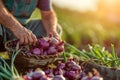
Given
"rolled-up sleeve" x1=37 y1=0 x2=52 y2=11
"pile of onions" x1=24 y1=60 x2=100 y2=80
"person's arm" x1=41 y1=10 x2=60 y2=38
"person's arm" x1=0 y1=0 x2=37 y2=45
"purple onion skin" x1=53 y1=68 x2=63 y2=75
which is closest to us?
"pile of onions" x1=24 y1=60 x2=100 y2=80

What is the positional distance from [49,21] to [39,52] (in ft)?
2.94

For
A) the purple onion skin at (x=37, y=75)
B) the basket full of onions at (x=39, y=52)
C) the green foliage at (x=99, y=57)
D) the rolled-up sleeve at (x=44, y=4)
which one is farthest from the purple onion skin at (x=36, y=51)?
the rolled-up sleeve at (x=44, y=4)

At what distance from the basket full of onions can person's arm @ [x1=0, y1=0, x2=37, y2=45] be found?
0.15 feet

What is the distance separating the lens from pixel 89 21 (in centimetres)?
759

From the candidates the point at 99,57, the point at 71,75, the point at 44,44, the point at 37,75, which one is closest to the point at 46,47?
the point at 44,44

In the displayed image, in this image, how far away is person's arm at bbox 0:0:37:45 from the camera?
3.70 m

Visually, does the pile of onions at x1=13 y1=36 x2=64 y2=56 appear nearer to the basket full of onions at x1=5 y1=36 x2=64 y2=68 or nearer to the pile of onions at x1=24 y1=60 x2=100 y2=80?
the basket full of onions at x1=5 y1=36 x2=64 y2=68

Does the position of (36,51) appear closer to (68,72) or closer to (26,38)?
(26,38)

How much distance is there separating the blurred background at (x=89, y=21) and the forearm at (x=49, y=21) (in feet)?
6.33

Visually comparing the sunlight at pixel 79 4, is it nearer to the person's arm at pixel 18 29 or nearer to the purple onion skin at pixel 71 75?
the person's arm at pixel 18 29

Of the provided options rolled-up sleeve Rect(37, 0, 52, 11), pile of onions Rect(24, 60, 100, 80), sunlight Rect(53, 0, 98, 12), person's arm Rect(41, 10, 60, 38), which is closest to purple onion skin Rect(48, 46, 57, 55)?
pile of onions Rect(24, 60, 100, 80)

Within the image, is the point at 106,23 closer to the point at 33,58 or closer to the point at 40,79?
the point at 33,58

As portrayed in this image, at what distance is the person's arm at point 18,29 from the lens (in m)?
3.70

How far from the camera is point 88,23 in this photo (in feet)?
24.6
